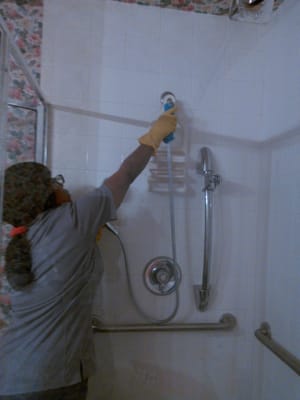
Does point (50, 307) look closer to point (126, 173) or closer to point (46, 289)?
point (46, 289)

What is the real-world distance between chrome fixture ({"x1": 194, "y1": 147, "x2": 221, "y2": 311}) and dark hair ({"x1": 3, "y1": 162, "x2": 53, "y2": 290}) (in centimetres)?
68

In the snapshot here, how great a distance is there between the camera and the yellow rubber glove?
1.15m

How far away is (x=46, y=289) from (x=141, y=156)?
60 centimetres

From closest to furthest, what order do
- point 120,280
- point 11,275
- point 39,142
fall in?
point 11,275
point 39,142
point 120,280

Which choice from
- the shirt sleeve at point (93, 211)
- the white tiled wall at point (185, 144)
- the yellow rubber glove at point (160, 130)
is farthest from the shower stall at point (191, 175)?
the shirt sleeve at point (93, 211)

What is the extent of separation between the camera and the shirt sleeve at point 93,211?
920mm

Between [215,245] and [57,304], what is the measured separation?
0.76 metres

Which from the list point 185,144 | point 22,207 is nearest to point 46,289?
point 22,207

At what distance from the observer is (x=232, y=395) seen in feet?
4.45

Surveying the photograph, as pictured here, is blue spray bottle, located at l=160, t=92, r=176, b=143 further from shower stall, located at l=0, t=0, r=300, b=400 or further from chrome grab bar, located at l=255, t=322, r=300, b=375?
chrome grab bar, located at l=255, t=322, r=300, b=375

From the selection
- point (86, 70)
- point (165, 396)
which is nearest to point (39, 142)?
point (86, 70)

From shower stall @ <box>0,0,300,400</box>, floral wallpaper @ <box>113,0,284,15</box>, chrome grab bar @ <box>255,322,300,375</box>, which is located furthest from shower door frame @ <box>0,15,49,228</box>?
chrome grab bar @ <box>255,322,300,375</box>

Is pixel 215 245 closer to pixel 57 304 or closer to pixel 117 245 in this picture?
pixel 117 245

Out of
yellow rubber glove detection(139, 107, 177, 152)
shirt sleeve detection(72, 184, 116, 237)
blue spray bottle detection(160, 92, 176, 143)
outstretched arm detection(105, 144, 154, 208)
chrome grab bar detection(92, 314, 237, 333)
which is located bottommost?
chrome grab bar detection(92, 314, 237, 333)
